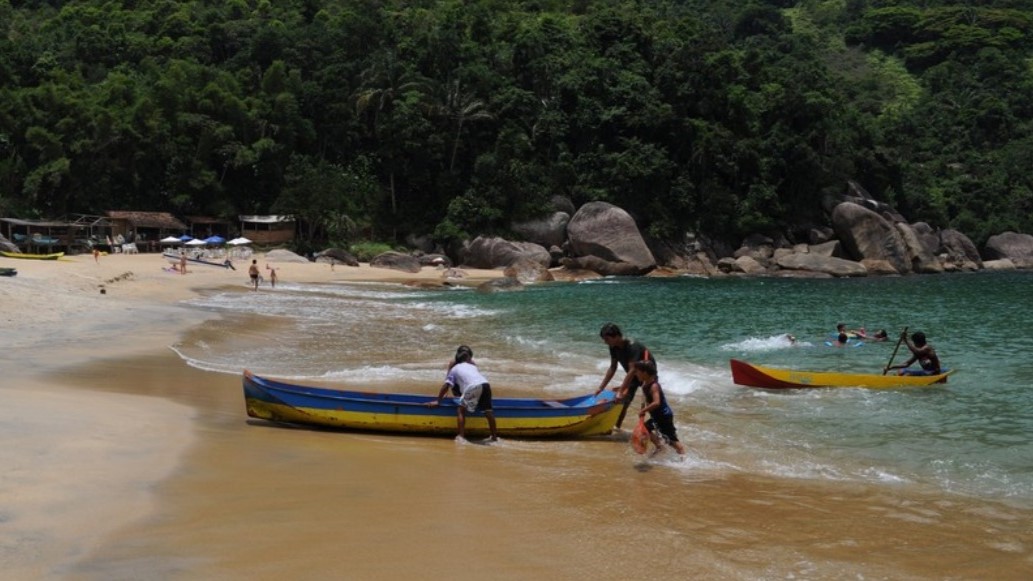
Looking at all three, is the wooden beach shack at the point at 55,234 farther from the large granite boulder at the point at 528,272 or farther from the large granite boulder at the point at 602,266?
the large granite boulder at the point at 602,266

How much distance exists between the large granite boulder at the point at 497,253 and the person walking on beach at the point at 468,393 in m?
40.2

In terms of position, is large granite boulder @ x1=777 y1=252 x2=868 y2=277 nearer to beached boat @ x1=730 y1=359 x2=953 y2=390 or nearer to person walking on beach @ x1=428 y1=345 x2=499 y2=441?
beached boat @ x1=730 y1=359 x2=953 y2=390

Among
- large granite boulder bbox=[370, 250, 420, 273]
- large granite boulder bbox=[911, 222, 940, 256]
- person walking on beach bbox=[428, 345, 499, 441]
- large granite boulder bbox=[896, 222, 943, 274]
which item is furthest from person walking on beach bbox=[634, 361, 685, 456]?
large granite boulder bbox=[911, 222, 940, 256]

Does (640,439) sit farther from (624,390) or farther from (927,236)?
(927,236)

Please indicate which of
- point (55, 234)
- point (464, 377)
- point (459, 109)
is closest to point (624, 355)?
point (464, 377)

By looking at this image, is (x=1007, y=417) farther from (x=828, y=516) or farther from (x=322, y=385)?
(x=322, y=385)

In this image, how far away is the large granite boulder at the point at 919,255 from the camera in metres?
56.7

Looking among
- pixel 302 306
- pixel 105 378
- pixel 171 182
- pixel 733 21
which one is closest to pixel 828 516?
pixel 105 378

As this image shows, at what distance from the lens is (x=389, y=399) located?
1064 cm

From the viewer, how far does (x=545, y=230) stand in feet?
182

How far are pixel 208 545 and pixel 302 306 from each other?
23414 mm

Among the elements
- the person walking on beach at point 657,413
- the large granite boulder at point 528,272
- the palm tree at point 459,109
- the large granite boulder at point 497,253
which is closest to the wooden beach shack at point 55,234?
the large granite boulder at point 497,253

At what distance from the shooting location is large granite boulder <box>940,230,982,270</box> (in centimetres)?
6100

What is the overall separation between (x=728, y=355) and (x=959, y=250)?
50350 mm
